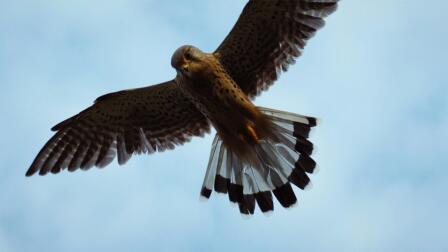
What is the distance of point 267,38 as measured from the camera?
9.96 meters

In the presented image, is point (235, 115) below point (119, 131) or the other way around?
below

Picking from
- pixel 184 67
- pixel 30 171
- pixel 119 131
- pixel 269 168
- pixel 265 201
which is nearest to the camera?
pixel 184 67

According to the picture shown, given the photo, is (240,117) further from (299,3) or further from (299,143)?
(299,3)

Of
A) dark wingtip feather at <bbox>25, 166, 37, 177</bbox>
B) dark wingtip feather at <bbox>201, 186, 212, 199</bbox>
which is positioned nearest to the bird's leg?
dark wingtip feather at <bbox>201, 186, 212, 199</bbox>

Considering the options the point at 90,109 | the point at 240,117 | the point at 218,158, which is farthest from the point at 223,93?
the point at 90,109

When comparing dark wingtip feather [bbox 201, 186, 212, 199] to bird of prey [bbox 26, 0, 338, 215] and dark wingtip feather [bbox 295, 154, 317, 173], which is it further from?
dark wingtip feather [bbox 295, 154, 317, 173]

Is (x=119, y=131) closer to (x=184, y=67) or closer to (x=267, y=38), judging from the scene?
(x=184, y=67)

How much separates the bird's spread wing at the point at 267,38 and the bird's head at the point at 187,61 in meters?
0.48

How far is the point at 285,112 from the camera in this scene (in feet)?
32.4

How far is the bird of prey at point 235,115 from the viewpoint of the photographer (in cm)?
972

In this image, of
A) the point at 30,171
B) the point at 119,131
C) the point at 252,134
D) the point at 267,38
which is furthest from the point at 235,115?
the point at 30,171

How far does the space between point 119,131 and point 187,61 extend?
1.84 meters

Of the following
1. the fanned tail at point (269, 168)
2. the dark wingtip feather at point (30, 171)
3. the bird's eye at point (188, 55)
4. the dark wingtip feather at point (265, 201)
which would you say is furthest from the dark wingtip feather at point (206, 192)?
the dark wingtip feather at point (30, 171)

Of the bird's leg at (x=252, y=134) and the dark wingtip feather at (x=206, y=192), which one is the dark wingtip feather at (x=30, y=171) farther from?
the bird's leg at (x=252, y=134)
